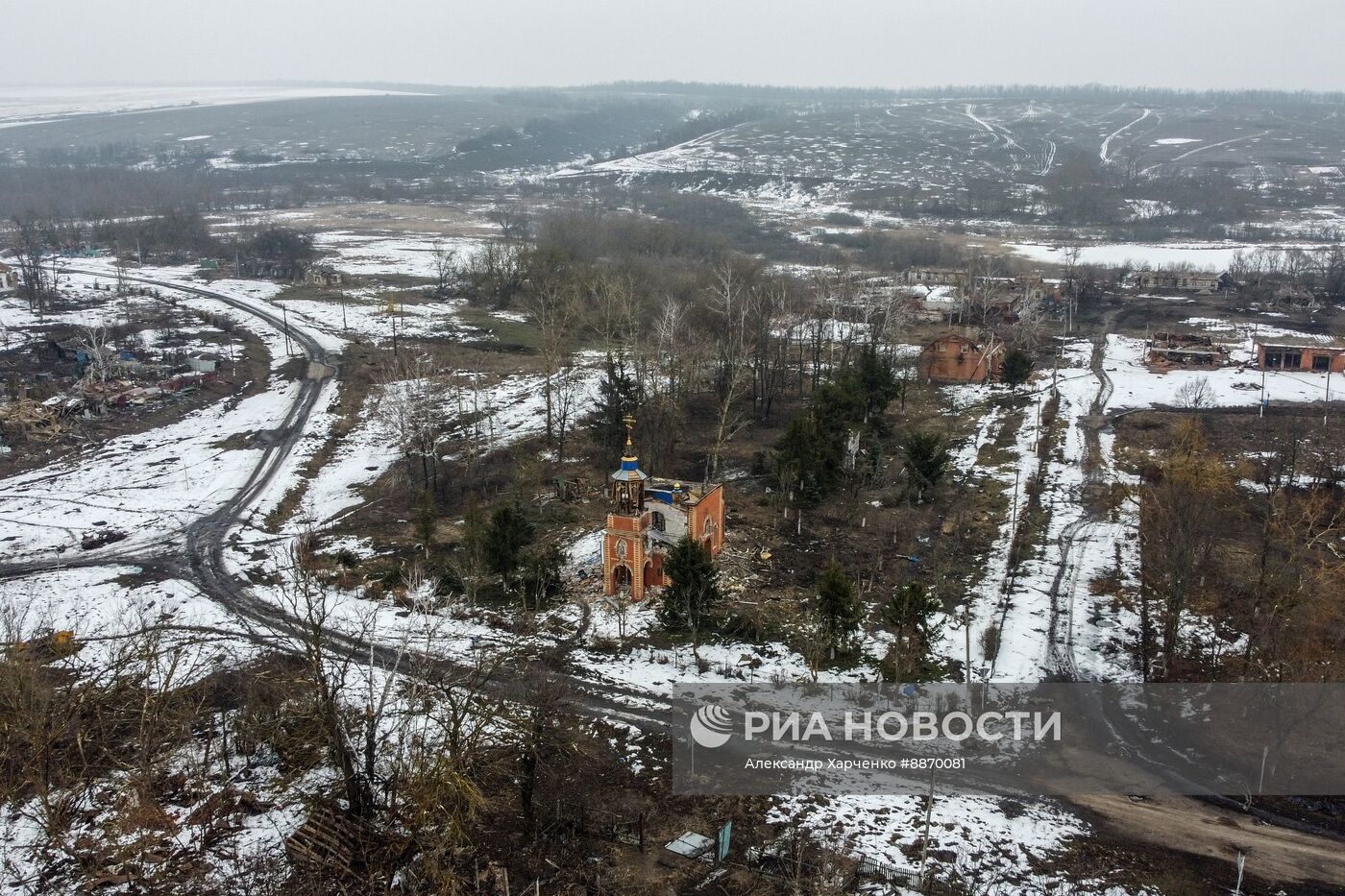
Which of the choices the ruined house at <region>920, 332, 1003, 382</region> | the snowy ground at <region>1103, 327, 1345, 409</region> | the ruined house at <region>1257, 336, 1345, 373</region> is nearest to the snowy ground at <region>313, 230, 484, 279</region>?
the ruined house at <region>920, 332, 1003, 382</region>

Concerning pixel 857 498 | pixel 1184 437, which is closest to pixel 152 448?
pixel 857 498

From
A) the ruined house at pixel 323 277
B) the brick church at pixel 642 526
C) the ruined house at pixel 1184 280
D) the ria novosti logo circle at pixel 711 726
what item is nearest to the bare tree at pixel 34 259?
the ruined house at pixel 323 277

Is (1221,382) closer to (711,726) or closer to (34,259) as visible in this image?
(711,726)

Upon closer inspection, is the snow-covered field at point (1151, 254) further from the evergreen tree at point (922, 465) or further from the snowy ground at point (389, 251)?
the evergreen tree at point (922, 465)

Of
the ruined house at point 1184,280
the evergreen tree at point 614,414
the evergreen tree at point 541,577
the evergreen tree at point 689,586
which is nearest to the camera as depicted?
the evergreen tree at point 689,586

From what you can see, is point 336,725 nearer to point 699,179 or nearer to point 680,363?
point 680,363

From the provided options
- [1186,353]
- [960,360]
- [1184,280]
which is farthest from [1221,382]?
[1184,280]
